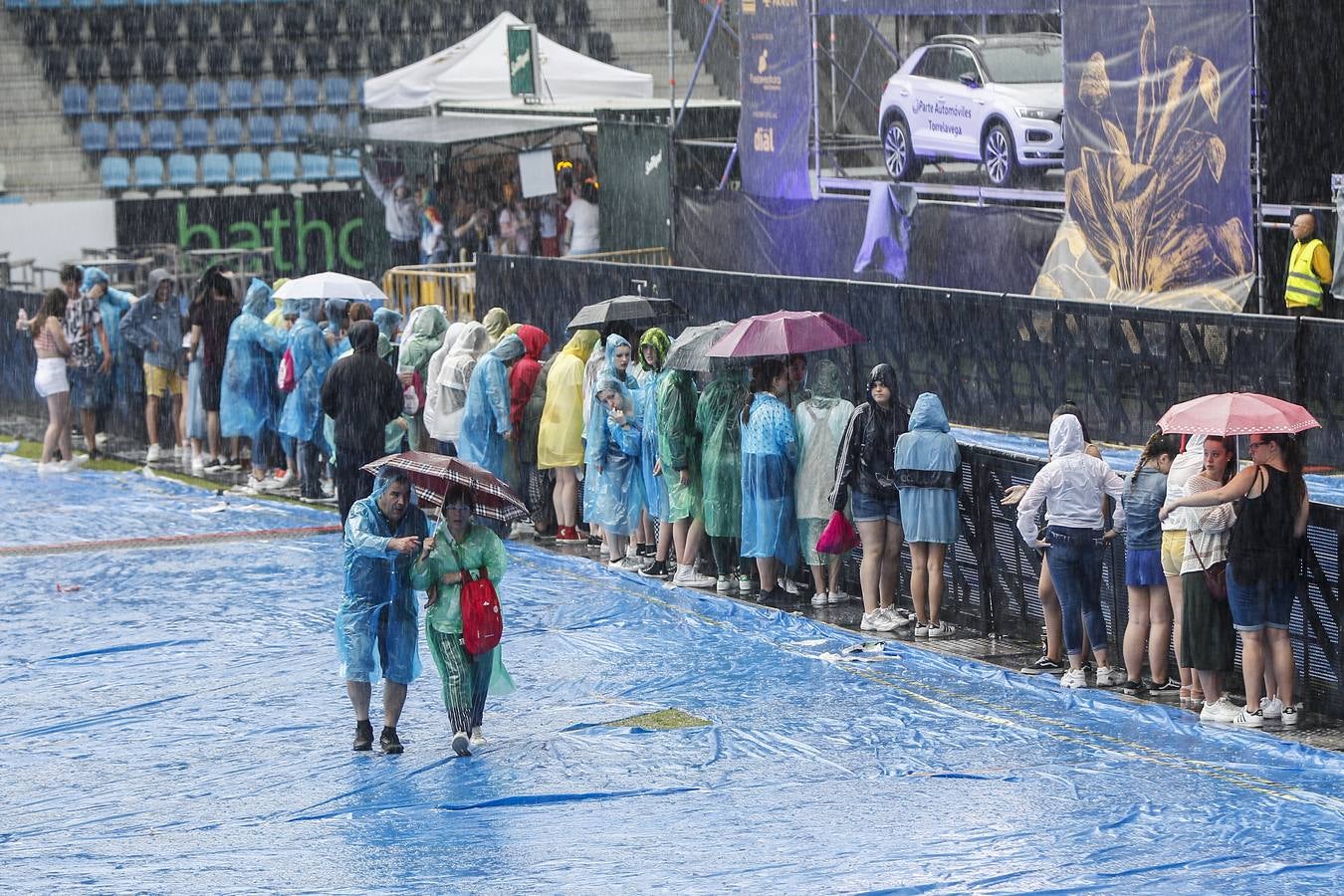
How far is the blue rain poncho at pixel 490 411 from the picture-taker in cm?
1527

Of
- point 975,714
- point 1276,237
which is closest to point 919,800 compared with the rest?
point 975,714

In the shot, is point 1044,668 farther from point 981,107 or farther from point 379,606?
point 981,107

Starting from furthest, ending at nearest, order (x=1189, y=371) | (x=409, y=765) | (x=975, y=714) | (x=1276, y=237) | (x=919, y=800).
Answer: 1. (x=1276, y=237)
2. (x=1189, y=371)
3. (x=975, y=714)
4. (x=409, y=765)
5. (x=919, y=800)

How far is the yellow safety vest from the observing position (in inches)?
687

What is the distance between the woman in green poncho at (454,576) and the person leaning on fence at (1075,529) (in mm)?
3008

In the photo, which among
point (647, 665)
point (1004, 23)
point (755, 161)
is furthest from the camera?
point (1004, 23)

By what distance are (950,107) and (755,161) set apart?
3686mm

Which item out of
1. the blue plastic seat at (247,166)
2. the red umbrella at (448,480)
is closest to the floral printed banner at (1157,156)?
the red umbrella at (448,480)

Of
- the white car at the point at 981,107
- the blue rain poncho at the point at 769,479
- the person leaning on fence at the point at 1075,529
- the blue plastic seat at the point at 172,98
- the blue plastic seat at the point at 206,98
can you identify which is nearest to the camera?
the person leaning on fence at the point at 1075,529

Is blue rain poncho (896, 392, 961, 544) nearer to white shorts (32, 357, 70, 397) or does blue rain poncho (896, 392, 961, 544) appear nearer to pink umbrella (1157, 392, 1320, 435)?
pink umbrella (1157, 392, 1320, 435)

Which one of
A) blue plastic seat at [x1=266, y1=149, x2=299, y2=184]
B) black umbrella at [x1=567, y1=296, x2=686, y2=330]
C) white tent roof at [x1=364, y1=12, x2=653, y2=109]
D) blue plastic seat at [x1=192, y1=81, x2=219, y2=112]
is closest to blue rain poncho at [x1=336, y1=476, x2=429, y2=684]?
black umbrella at [x1=567, y1=296, x2=686, y2=330]

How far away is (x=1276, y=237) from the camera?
1877cm

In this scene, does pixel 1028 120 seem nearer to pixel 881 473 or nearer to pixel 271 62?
pixel 881 473

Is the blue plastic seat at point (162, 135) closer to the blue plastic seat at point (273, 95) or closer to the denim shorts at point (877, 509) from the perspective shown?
the blue plastic seat at point (273, 95)
